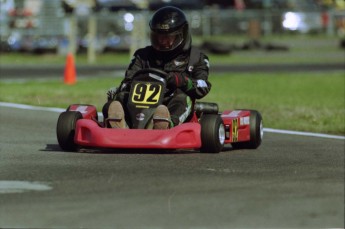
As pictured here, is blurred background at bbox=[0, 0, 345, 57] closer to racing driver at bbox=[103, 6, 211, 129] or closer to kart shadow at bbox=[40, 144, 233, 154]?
racing driver at bbox=[103, 6, 211, 129]

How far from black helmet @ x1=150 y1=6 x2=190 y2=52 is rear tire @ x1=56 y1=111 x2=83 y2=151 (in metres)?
1.15

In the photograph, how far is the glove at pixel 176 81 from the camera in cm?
957

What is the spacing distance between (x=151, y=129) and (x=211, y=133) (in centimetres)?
55

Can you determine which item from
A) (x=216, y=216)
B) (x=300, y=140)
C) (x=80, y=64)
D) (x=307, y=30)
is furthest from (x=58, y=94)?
(x=307, y=30)

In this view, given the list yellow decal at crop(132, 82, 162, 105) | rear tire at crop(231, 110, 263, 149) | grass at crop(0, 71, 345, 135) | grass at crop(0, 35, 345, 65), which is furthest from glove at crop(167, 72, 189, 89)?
grass at crop(0, 35, 345, 65)

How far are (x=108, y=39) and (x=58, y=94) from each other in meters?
22.0

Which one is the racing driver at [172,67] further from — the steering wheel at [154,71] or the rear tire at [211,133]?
the rear tire at [211,133]

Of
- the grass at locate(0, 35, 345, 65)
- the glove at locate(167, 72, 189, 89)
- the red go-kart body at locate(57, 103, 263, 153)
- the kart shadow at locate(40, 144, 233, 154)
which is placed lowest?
the grass at locate(0, 35, 345, 65)

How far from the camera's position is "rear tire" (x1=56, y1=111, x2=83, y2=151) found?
9.40 metres

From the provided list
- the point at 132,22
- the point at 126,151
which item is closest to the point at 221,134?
the point at 126,151

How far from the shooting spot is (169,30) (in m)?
9.94

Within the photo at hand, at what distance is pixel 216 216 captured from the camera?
6121 millimetres

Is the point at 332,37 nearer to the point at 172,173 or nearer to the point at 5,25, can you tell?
the point at 5,25

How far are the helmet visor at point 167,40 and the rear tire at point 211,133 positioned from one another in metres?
1.00
